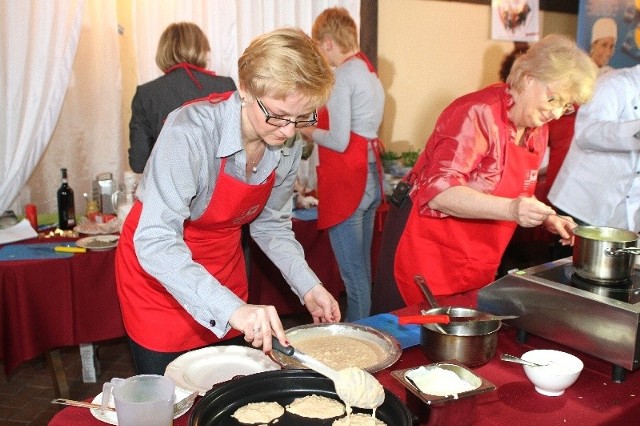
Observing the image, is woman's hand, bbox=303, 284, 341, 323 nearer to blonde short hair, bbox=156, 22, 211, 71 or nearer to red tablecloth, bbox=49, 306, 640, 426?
red tablecloth, bbox=49, 306, 640, 426

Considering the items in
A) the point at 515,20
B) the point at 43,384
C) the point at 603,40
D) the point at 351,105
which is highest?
the point at 515,20

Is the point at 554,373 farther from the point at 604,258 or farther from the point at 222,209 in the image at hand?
the point at 222,209

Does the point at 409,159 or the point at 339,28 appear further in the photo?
the point at 409,159

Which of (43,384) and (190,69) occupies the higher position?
(190,69)

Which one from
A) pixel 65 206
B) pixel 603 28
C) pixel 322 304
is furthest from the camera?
pixel 603 28

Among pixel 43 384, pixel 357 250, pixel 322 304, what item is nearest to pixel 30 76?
pixel 43 384

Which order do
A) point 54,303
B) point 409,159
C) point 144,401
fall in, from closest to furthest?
point 144,401 < point 54,303 < point 409,159

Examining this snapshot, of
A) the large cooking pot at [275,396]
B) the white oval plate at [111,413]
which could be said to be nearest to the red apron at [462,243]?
the large cooking pot at [275,396]

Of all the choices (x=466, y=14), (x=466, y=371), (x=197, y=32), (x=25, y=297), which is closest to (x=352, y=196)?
(x=197, y=32)

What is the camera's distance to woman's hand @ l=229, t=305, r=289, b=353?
52.6 inches

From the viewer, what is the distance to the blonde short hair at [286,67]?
57.3 inches

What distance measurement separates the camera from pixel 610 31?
205 inches

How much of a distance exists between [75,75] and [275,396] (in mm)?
2951

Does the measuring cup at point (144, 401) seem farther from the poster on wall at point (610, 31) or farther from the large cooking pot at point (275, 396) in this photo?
the poster on wall at point (610, 31)
